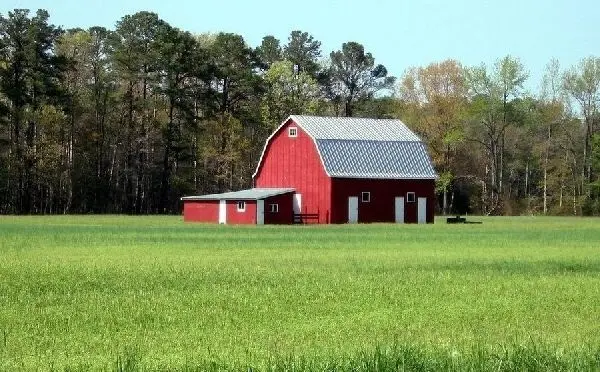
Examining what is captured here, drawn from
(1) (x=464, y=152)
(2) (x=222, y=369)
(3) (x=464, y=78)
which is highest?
(3) (x=464, y=78)

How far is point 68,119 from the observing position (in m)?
94.9

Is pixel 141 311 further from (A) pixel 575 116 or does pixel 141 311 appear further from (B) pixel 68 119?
(A) pixel 575 116

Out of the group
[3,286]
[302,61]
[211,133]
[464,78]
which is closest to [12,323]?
[3,286]

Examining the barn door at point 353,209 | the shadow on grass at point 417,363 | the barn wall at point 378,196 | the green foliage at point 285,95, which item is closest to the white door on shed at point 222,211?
the barn wall at point 378,196

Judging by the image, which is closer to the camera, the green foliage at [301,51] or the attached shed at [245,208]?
the attached shed at [245,208]

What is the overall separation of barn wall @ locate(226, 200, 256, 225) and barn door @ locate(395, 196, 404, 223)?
11.6 m

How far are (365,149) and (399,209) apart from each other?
16.9 feet

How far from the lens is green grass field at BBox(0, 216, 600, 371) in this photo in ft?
45.3

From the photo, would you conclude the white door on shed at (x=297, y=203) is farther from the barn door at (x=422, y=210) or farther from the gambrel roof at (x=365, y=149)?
the barn door at (x=422, y=210)

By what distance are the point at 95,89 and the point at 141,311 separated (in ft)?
269

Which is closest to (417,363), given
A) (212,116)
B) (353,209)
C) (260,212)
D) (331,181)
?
(260,212)

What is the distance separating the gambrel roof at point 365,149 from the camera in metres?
78.9

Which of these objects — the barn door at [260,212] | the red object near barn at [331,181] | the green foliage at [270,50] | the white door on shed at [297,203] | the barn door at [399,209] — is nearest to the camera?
the barn door at [260,212]

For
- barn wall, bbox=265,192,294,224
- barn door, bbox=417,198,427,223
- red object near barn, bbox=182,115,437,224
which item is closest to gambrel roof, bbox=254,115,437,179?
red object near barn, bbox=182,115,437,224
